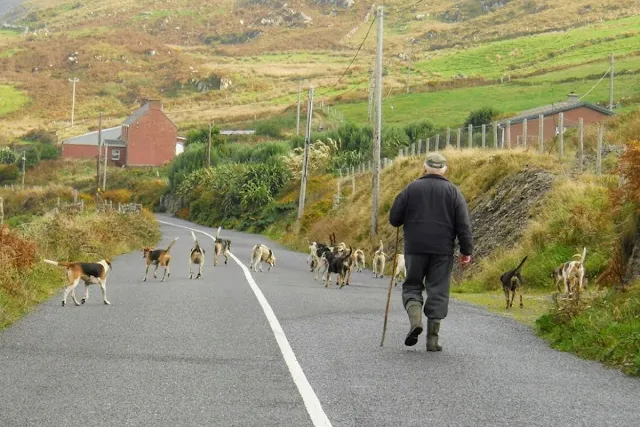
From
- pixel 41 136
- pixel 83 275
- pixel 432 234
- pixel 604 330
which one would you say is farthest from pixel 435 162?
pixel 41 136

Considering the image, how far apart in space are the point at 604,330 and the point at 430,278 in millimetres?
2170

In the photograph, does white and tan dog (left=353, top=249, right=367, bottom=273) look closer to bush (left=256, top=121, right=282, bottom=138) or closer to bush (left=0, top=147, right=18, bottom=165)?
bush (left=256, top=121, right=282, bottom=138)

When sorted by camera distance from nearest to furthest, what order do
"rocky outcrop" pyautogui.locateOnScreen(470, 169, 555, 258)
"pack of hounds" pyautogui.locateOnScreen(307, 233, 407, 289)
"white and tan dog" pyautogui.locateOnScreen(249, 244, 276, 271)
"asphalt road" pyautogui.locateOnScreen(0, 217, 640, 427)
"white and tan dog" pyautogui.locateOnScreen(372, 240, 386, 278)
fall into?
"asphalt road" pyautogui.locateOnScreen(0, 217, 640, 427) < "pack of hounds" pyautogui.locateOnScreen(307, 233, 407, 289) < "rocky outcrop" pyautogui.locateOnScreen(470, 169, 555, 258) < "white and tan dog" pyautogui.locateOnScreen(249, 244, 276, 271) < "white and tan dog" pyautogui.locateOnScreen(372, 240, 386, 278)

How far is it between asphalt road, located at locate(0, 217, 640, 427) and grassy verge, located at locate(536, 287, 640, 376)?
0.30 meters

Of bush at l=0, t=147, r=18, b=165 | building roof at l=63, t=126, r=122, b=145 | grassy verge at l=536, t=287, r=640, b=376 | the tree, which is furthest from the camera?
building roof at l=63, t=126, r=122, b=145

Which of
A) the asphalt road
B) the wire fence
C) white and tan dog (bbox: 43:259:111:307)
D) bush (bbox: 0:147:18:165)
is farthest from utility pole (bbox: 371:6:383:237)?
bush (bbox: 0:147:18:165)

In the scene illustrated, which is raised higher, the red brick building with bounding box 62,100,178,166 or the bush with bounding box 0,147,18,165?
the red brick building with bounding box 62,100,178,166

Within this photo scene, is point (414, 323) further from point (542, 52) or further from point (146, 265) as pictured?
point (542, 52)

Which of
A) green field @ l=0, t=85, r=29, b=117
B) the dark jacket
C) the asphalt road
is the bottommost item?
the asphalt road

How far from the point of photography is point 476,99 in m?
102

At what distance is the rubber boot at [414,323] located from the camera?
11273 mm

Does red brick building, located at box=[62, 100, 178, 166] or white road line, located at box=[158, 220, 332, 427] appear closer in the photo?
white road line, located at box=[158, 220, 332, 427]

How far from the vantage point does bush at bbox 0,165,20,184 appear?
117 meters

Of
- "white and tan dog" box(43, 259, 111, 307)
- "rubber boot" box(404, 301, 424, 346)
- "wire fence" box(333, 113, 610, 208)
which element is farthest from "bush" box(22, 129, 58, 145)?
"rubber boot" box(404, 301, 424, 346)
